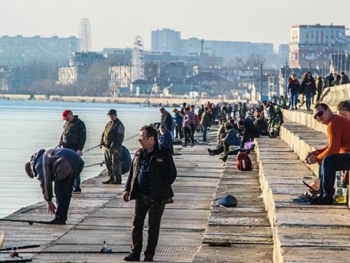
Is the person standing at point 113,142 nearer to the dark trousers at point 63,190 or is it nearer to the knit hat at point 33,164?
the dark trousers at point 63,190

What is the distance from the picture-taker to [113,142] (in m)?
23.1

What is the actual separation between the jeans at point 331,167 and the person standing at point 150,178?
1356 mm

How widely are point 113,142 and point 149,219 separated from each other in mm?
10558

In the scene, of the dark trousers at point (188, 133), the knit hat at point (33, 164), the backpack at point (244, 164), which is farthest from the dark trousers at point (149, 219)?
the dark trousers at point (188, 133)

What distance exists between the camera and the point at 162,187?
12.4 metres

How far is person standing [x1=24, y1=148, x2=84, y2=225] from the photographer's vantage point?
50.8 feet

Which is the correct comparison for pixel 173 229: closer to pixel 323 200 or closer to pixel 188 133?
pixel 323 200

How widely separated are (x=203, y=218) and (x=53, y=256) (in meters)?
4.41

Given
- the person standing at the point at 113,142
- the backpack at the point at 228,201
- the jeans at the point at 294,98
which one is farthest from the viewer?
the jeans at the point at 294,98

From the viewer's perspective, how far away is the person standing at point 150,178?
1220 cm

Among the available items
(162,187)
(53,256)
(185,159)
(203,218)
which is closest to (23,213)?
(203,218)

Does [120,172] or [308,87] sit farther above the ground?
[308,87]

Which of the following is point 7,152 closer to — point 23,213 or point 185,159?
point 185,159

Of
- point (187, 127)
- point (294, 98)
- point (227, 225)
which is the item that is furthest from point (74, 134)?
point (187, 127)
